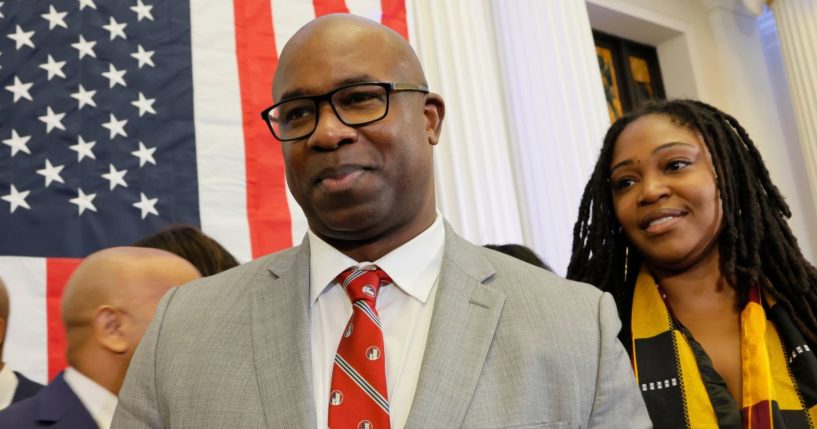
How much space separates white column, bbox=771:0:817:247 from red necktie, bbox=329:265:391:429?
18.7 feet

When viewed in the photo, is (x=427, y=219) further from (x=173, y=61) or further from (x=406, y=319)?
(x=173, y=61)

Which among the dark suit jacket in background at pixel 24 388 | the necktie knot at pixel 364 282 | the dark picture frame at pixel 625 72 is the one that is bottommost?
the dark suit jacket in background at pixel 24 388

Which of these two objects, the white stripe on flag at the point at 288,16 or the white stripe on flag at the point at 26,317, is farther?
the white stripe on flag at the point at 288,16

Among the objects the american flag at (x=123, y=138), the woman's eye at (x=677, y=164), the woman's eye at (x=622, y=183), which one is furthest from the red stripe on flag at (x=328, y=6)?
the woman's eye at (x=677, y=164)

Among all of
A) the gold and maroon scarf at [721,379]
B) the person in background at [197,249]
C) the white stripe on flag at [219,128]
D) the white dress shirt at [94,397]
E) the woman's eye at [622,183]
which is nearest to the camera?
the white dress shirt at [94,397]

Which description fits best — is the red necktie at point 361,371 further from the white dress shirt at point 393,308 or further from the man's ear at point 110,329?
the man's ear at point 110,329

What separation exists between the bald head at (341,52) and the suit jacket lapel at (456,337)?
Result: 0.31m

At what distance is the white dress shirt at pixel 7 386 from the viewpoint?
7.21 ft

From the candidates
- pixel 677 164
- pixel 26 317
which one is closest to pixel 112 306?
pixel 26 317

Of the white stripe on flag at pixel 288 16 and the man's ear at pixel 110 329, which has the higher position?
the white stripe on flag at pixel 288 16

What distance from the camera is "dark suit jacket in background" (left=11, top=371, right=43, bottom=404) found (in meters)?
2.23

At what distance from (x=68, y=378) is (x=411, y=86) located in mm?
988

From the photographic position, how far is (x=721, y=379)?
1.94 metres

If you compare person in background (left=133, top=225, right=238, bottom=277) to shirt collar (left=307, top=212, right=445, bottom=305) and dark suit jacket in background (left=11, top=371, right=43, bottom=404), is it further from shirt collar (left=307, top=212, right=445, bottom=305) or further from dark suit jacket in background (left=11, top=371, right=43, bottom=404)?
shirt collar (left=307, top=212, right=445, bottom=305)
